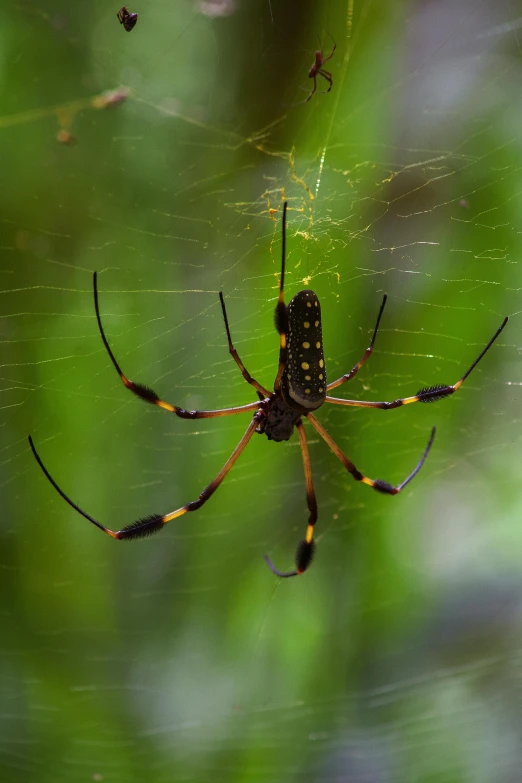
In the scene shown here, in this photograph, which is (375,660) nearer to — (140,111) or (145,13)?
(140,111)

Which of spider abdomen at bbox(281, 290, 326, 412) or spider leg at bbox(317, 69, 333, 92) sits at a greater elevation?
spider leg at bbox(317, 69, 333, 92)

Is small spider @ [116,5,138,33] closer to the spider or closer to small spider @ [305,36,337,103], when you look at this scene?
small spider @ [305,36,337,103]

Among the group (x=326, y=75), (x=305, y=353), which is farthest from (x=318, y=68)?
(x=305, y=353)

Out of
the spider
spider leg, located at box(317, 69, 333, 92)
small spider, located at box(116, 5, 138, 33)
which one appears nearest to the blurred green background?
spider leg, located at box(317, 69, 333, 92)

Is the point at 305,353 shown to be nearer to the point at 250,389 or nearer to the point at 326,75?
the point at 250,389

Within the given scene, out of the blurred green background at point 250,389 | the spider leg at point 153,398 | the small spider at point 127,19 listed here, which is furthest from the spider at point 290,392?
the small spider at point 127,19
